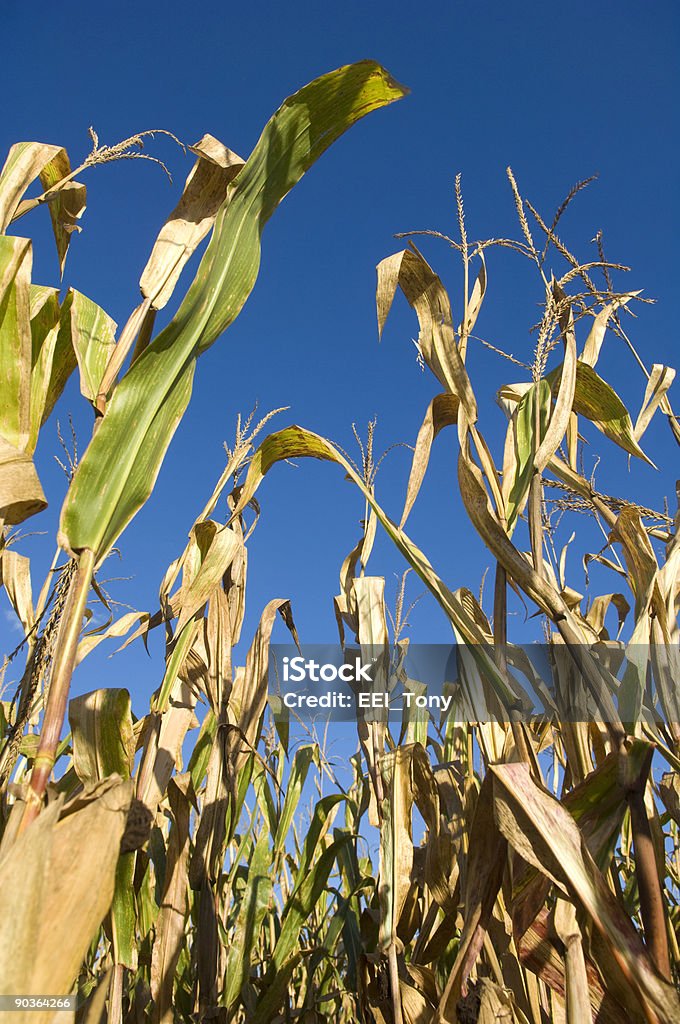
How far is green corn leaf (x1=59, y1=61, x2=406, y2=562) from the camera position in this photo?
2.69 ft

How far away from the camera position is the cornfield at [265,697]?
80 centimetres

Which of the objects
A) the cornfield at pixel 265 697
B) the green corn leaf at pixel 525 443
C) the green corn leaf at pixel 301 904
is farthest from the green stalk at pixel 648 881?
the green corn leaf at pixel 301 904

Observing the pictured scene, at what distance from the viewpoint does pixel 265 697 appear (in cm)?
163

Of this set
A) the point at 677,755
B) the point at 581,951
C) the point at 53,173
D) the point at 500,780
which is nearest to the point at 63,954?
the point at 500,780

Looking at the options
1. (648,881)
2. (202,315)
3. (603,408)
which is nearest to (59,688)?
(202,315)

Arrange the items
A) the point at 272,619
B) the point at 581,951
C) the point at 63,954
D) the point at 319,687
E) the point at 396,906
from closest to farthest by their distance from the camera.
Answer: the point at 63,954 < the point at 581,951 < the point at 396,906 < the point at 272,619 < the point at 319,687

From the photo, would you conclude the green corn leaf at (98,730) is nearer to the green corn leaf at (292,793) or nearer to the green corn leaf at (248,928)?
the green corn leaf at (248,928)

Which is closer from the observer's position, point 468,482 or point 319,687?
point 468,482

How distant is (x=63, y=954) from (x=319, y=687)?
150 cm

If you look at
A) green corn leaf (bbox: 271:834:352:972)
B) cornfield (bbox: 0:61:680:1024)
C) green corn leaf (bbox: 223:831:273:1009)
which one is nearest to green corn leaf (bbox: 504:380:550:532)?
cornfield (bbox: 0:61:680:1024)

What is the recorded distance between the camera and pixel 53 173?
1.40 meters

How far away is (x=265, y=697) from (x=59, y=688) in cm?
97

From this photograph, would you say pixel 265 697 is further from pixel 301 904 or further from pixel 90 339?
pixel 90 339

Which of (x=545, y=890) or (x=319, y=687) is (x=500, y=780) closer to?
(x=545, y=890)
